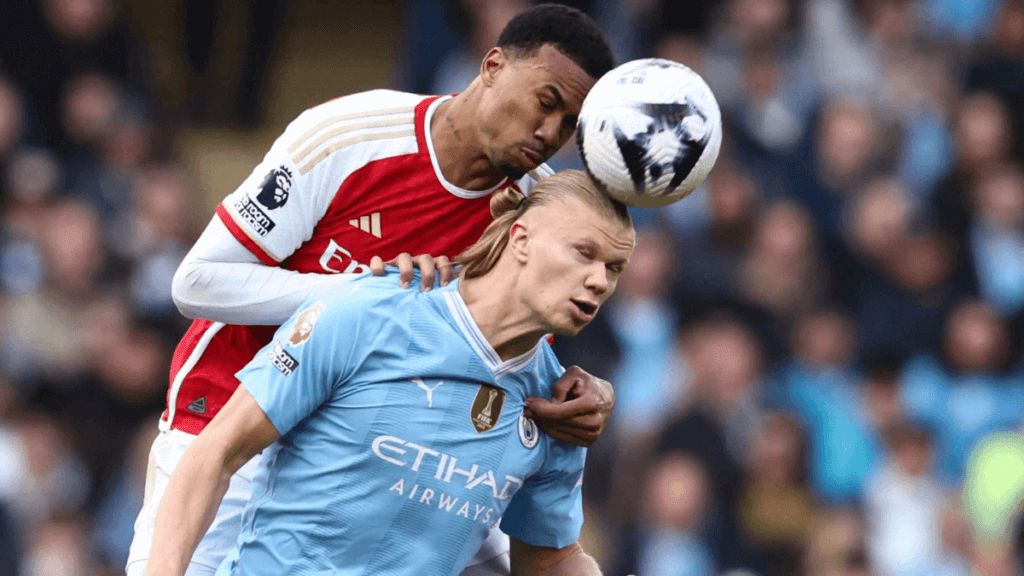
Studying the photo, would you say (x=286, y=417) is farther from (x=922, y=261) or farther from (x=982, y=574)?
(x=922, y=261)

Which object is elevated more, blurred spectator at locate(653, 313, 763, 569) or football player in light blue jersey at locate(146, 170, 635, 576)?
blurred spectator at locate(653, 313, 763, 569)

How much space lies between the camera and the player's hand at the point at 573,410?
3504mm

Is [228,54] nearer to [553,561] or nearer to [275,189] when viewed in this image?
[275,189]

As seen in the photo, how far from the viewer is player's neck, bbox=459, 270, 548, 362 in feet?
11.1

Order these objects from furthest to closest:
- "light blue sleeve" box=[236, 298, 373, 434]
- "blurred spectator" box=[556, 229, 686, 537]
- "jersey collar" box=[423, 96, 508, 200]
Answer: "blurred spectator" box=[556, 229, 686, 537] < "jersey collar" box=[423, 96, 508, 200] < "light blue sleeve" box=[236, 298, 373, 434]

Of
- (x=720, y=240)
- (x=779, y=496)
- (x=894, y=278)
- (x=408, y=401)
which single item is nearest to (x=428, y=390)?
(x=408, y=401)

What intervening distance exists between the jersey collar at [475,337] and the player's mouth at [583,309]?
0.78 feet

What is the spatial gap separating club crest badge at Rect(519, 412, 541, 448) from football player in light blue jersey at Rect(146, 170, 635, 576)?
0.04 metres

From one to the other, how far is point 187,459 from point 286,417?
0.86ft

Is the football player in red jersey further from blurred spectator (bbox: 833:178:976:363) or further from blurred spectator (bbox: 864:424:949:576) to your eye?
blurred spectator (bbox: 833:178:976:363)

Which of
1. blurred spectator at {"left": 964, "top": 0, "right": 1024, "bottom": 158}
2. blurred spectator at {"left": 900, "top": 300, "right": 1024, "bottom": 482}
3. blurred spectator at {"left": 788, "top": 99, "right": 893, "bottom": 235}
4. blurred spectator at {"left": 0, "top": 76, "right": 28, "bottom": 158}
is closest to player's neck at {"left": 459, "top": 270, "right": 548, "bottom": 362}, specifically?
blurred spectator at {"left": 900, "top": 300, "right": 1024, "bottom": 482}

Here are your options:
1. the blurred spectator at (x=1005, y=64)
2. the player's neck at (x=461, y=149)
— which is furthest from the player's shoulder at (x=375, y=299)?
the blurred spectator at (x=1005, y=64)

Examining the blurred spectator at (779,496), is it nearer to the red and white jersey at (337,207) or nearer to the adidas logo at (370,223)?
the red and white jersey at (337,207)

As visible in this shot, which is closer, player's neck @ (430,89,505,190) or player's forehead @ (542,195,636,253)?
player's forehead @ (542,195,636,253)
